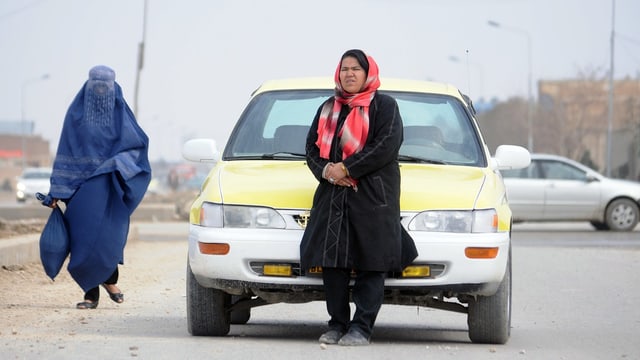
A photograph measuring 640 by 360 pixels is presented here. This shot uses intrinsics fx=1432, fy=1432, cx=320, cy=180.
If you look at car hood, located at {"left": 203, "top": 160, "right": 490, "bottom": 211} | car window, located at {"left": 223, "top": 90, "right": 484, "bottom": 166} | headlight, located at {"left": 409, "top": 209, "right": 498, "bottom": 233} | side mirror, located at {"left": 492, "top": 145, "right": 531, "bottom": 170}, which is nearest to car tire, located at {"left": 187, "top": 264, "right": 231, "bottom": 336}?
car hood, located at {"left": 203, "top": 160, "right": 490, "bottom": 211}

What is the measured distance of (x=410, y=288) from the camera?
826cm

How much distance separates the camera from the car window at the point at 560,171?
87.0 feet

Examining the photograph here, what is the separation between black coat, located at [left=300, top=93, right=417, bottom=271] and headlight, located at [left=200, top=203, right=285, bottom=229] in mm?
232

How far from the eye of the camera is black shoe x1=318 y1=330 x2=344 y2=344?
26.9 feet

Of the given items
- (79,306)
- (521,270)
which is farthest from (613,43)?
(79,306)

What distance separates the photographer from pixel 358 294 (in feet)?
26.7

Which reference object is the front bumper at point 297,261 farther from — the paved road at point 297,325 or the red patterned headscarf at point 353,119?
the red patterned headscarf at point 353,119

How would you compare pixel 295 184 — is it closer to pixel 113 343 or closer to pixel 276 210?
pixel 276 210

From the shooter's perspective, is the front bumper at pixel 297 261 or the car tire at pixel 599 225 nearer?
the front bumper at pixel 297 261

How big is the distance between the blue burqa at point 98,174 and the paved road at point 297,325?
45 cm

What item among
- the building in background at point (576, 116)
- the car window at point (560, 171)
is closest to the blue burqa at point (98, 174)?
the car window at point (560, 171)

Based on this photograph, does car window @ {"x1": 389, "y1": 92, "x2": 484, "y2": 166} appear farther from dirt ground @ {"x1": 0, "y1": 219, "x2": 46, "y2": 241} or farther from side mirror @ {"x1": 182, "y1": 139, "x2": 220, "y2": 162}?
dirt ground @ {"x1": 0, "y1": 219, "x2": 46, "y2": 241}

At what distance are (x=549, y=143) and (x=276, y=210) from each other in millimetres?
73104

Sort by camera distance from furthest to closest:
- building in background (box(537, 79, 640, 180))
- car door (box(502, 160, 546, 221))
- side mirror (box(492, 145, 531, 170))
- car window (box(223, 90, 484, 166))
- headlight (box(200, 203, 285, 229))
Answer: building in background (box(537, 79, 640, 180)), car door (box(502, 160, 546, 221)), side mirror (box(492, 145, 531, 170)), car window (box(223, 90, 484, 166)), headlight (box(200, 203, 285, 229))
